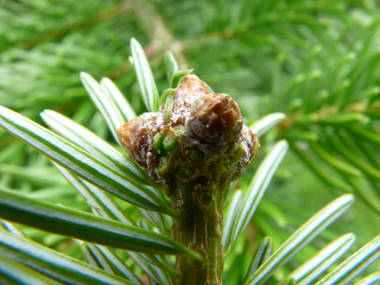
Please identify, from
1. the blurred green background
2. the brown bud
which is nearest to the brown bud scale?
the brown bud

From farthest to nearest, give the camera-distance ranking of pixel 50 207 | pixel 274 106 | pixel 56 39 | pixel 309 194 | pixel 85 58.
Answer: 1. pixel 309 194
2. pixel 56 39
3. pixel 85 58
4. pixel 274 106
5. pixel 50 207

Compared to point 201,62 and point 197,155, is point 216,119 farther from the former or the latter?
point 201,62

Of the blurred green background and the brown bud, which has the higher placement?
the blurred green background

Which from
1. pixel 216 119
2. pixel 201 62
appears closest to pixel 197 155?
pixel 216 119

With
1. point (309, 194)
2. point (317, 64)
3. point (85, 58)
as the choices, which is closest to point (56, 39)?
point (85, 58)

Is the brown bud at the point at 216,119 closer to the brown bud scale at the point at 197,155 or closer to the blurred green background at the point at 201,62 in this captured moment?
the brown bud scale at the point at 197,155

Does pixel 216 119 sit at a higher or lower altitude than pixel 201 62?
lower

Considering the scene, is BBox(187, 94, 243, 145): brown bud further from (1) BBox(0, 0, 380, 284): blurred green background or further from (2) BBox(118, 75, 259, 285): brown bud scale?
(1) BBox(0, 0, 380, 284): blurred green background

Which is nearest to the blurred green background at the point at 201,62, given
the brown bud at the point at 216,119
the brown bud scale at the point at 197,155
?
the brown bud scale at the point at 197,155

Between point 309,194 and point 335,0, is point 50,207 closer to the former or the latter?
point 335,0
